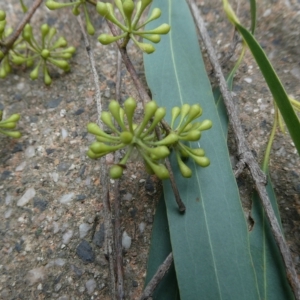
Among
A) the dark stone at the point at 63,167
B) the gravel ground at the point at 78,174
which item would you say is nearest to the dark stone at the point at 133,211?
the gravel ground at the point at 78,174

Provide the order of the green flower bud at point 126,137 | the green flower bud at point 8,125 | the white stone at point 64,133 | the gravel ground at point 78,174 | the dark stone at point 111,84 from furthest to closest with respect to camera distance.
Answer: the dark stone at point 111,84 → the white stone at point 64,133 → the green flower bud at point 8,125 → the gravel ground at point 78,174 → the green flower bud at point 126,137

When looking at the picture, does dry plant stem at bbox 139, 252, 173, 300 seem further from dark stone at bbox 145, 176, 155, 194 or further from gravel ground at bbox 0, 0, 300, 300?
dark stone at bbox 145, 176, 155, 194

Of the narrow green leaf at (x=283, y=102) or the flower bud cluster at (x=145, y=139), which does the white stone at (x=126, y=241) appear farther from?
the narrow green leaf at (x=283, y=102)

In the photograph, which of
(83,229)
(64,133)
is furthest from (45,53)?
(83,229)

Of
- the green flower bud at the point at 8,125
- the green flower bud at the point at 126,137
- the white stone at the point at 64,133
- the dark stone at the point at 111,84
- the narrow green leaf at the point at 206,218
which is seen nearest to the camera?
the green flower bud at the point at 126,137

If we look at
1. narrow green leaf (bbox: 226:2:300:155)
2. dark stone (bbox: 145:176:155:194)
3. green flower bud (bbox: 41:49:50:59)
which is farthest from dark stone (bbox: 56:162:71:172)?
narrow green leaf (bbox: 226:2:300:155)

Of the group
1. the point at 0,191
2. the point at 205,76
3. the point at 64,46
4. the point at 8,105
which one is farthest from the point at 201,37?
the point at 0,191

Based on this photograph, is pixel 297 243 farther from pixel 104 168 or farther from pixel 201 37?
pixel 201 37
